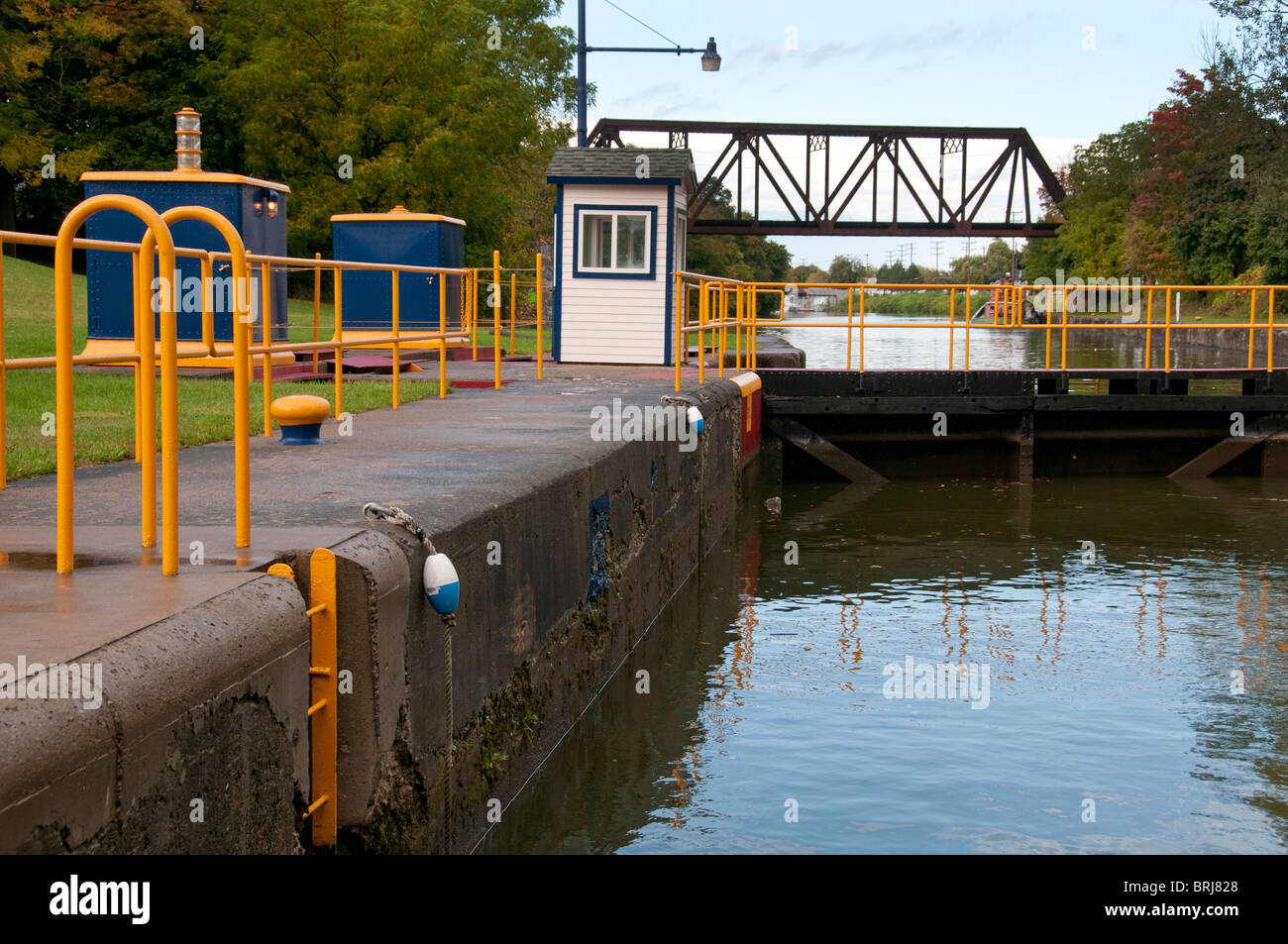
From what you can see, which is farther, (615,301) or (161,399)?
(615,301)

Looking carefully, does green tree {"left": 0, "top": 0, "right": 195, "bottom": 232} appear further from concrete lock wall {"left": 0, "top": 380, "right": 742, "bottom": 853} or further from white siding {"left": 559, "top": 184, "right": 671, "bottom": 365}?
concrete lock wall {"left": 0, "top": 380, "right": 742, "bottom": 853}

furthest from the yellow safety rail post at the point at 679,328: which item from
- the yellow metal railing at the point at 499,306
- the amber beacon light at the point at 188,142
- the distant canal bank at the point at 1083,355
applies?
the distant canal bank at the point at 1083,355

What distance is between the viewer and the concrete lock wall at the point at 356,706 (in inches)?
122

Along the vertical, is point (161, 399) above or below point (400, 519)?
above

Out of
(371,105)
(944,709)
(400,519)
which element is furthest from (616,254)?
(371,105)

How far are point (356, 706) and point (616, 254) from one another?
1469 cm

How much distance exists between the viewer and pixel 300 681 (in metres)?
4.14

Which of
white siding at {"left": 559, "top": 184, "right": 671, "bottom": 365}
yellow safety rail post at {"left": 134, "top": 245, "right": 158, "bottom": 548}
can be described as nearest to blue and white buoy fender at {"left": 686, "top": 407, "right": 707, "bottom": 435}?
yellow safety rail post at {"left": 134, "top": 245, "right": 158, "bottom": 548}

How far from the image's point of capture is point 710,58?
77.6 feet

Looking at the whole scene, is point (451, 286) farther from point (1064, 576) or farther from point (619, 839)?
point (619, 839)

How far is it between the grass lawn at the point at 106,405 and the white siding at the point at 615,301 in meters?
2.97

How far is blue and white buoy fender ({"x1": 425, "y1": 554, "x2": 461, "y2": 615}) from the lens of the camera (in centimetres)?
495

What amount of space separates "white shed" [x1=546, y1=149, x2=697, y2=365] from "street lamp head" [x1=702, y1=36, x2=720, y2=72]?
17.9ft

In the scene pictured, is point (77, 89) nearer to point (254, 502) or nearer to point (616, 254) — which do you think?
point (616, 254)
